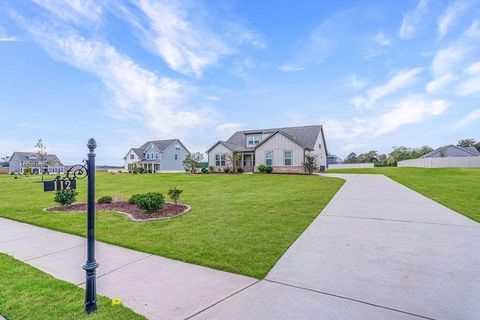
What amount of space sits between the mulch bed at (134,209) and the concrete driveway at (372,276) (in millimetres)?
4382

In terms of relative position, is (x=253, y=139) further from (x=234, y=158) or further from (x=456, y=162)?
(x=456, y=162)

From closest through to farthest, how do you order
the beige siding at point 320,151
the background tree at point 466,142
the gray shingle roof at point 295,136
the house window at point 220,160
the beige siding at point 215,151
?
the gray shingle roof at point 295,136
the beige siding at point 320,151
the house window at point 220,160
the beige siding at point 215,151
the background tree at point 466,142

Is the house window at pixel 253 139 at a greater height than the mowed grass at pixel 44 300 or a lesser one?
greater

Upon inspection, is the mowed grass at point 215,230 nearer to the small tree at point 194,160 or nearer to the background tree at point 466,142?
the small tree at point 194,160

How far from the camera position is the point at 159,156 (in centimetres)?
5109

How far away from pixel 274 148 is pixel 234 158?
4.89m

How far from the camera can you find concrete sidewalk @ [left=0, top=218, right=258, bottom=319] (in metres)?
2.93

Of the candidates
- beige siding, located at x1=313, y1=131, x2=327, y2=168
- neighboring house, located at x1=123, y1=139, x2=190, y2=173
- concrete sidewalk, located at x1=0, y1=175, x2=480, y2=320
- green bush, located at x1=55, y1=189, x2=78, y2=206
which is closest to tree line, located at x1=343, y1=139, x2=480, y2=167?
beige siding, located at x1=313, y1=131, x2=327, y2=168

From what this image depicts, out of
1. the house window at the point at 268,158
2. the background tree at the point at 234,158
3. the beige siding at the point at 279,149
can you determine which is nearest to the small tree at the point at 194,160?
the background tree at the point at 234,158

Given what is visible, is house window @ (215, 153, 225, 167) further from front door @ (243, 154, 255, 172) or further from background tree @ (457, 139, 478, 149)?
background tree @ (457, 139, 478, 149)

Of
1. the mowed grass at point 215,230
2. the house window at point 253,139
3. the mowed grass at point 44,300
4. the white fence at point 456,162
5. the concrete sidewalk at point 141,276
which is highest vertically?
the house window at point 253,139

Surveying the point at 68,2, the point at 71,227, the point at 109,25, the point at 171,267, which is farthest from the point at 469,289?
the point at 109,25

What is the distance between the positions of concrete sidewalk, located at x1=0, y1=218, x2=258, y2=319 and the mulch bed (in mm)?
2369

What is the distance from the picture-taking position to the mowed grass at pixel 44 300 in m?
2.72
